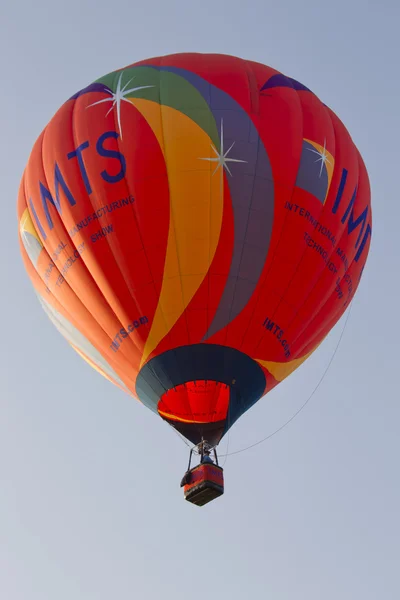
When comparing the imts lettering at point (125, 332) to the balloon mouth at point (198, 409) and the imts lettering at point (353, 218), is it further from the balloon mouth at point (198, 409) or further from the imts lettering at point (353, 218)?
the imts lettering at point (353, 218)

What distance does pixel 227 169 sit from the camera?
1778cm

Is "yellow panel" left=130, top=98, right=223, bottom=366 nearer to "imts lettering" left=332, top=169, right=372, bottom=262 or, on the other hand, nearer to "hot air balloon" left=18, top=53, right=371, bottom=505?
"hot air balloon" left=18, top=53, right=371, bottom=505

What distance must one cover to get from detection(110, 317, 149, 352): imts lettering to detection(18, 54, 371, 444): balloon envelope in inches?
0.8

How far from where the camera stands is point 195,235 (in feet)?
57.8

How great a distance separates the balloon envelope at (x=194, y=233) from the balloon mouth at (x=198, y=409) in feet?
0.06

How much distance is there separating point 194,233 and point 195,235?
3 centimetres

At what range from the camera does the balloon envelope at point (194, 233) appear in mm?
17594

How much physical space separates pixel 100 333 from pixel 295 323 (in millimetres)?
2722

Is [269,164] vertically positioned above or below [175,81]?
below

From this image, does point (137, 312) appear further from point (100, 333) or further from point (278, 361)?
point (278, 361)

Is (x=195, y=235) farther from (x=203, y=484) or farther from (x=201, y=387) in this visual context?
(x=203, y=484)

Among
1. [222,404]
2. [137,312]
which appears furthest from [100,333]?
[222,404]

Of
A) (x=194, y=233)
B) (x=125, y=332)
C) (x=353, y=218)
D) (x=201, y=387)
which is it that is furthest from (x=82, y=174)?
(x=353, y=218)

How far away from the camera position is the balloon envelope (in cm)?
1759
